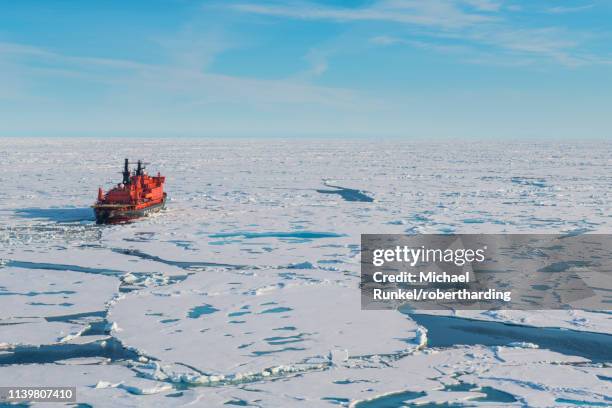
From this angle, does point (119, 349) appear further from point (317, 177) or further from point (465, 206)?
point (317, 177)

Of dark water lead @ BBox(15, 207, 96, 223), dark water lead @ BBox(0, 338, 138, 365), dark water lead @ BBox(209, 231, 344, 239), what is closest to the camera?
dark water lead @ BBox(0, 338, 138, 365)

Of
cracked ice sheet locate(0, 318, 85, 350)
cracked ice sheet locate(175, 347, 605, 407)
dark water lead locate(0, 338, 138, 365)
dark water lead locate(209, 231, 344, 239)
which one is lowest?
cracked ice sheet locate(175, 347, 605, 407)

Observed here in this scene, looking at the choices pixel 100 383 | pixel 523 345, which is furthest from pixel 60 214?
pixel 523 345

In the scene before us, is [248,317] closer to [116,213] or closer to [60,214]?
[116,213]

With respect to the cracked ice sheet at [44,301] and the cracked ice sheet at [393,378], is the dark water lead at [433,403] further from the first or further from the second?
the cracked ice sheet at [44,301]

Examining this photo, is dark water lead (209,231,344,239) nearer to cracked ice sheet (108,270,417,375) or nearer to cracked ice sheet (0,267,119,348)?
cracked ice sheet (108,270,417,375)

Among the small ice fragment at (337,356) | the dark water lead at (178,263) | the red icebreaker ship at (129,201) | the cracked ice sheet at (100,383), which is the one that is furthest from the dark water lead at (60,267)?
the small ice fragment at (337,356)

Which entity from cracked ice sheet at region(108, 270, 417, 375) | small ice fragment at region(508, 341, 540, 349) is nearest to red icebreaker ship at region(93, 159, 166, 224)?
cracked ice sheet at region(108, 270, 417, 375)

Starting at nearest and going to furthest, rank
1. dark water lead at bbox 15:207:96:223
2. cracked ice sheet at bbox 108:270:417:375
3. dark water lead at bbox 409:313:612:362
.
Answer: cracked ice sheet at bbox 108:270:417:375 → dark water lead at bbox 409:313:612:362 → dark water lead at bbox 15:207:96:223
